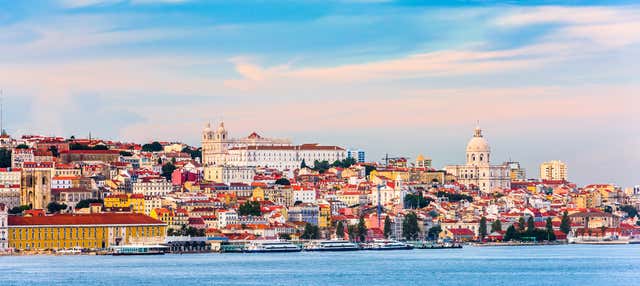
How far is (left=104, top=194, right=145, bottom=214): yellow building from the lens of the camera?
5591 centimetres

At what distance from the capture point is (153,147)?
7506cm

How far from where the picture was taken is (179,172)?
6519 centimetres

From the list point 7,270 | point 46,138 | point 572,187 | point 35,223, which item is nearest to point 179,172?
point 46,138

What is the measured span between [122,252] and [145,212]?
28.5 feet

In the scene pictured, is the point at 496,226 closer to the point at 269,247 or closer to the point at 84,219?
the point at 269,247

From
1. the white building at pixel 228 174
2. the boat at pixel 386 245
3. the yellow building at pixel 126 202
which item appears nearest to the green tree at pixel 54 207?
the yellow building at pixel 126 202

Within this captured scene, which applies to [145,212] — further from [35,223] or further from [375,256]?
[375,256]

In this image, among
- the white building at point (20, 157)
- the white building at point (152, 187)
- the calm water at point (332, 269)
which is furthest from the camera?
the white building at point (20, 157)

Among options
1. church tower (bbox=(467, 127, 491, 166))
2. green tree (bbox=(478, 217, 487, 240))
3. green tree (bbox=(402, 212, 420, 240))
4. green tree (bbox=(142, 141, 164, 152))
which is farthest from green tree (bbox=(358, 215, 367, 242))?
church tower (bbox=(467, 127, 491, 166))

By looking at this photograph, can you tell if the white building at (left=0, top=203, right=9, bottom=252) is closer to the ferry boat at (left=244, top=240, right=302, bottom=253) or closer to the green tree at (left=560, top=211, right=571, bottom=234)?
the ferry boat at (left=244, top=240, right=302, bottom=253)

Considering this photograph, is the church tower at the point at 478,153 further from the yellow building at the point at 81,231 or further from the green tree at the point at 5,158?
the yellow building at the point at 81,231

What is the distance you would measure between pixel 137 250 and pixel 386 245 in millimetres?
9230

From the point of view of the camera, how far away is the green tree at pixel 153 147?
74419 millimetres

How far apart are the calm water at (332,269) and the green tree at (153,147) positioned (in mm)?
26944
